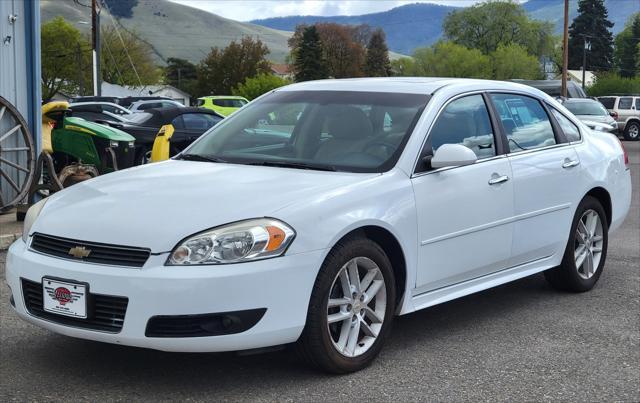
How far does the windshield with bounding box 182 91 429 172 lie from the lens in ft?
16.5

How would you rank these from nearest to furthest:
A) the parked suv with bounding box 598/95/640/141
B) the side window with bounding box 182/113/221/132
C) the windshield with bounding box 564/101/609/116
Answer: the side window with bounding box 182/113/221/132
the windshield with bounding box 564/101/609/116
the parked suv with bounding box 598/95/640/141

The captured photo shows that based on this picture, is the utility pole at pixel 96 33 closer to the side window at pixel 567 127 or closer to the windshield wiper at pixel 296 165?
the side window at pixel 567 127

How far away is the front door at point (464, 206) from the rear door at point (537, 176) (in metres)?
0.15

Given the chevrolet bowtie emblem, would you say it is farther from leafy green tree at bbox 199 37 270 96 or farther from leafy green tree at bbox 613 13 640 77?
leafy green tree at bbox 613 13 640 77

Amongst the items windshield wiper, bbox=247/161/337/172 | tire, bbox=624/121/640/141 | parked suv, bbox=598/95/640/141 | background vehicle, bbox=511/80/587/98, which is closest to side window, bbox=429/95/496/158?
windshield wiper, bbox=247/161/337/172

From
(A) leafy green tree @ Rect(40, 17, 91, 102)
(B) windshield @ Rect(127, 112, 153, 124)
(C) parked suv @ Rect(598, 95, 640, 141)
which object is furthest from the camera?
(A) leafy green tree @ Rect(40, 17, 91, 102)

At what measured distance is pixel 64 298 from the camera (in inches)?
163

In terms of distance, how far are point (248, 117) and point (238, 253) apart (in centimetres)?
187

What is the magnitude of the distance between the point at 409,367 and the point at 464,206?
1.03 m

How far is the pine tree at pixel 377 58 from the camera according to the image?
138125mm

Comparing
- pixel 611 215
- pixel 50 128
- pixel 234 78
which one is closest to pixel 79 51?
pixel 234 78

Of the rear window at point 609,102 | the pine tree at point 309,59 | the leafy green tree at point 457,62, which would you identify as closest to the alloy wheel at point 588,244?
the rear window at point 609,102

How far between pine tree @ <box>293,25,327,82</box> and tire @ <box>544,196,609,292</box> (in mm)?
104379

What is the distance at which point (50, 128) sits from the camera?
1203 centimetres
